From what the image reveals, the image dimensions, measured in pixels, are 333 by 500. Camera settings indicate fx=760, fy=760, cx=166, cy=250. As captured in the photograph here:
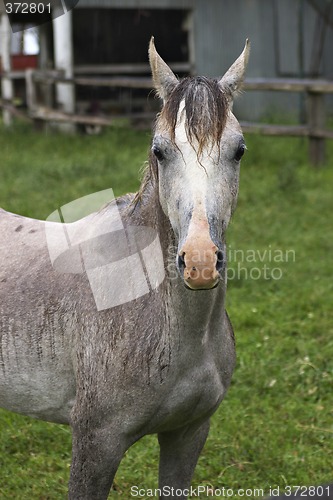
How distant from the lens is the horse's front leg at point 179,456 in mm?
3057

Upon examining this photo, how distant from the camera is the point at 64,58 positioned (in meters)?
13.6

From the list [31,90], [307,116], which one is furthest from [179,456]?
[31,90]

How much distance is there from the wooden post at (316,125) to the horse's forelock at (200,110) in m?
8.01

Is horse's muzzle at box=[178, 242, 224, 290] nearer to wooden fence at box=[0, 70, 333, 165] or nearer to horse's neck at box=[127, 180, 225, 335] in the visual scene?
horse's neck at box=[127, 180, 225, 335]

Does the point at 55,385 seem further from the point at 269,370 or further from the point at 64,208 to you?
the point at 269,370

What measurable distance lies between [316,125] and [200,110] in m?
8.21

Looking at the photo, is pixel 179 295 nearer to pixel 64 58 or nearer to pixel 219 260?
pixel 219 260

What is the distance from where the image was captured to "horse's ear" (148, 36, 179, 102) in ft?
8.79

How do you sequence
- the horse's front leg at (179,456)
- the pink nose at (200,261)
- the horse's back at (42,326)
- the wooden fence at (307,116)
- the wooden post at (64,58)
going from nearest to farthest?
1. the pink nose at (200,261)
2. the horse's back at (42,326)
3. the horse's front leg at (179,456)
4. the wooden fence at (307,116)
5. the wooden post at (64,58)

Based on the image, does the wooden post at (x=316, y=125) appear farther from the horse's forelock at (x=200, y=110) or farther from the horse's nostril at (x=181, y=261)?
the horse's nostril at (x=181, y=261)

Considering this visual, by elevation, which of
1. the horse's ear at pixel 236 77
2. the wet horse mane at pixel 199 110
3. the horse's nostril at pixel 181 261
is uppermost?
the horse's ear at pixel 236 77

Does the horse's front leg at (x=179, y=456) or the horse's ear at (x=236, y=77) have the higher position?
the horse's ear at (x=236, y=77)

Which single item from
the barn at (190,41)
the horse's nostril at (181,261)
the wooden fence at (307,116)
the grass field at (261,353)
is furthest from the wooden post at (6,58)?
the horse's nostril at (181,261)

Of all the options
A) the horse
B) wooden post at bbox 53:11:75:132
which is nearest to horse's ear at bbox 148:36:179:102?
the horse
